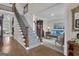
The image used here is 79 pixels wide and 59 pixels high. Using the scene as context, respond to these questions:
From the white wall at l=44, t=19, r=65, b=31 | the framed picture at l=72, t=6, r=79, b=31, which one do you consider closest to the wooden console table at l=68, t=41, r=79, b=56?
the framed picture at l=72, t=6, r=79, b=31

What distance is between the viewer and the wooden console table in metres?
2.82

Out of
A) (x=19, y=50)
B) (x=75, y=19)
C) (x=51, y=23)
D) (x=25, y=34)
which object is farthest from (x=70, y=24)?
(x=19, y=50)

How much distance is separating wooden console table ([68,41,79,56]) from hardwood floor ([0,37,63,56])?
0.22m

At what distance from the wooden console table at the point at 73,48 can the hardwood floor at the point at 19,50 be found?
217 mm

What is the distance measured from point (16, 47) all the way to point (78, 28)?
140cm

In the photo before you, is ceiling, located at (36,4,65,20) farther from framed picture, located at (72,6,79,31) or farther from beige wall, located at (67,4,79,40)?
framed picture, located at (72,6,79,31)

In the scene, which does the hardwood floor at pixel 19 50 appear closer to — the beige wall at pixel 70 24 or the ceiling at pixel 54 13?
the beige wall at pixel 70 24

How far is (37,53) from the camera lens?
115 inches

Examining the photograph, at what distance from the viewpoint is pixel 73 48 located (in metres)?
2.88

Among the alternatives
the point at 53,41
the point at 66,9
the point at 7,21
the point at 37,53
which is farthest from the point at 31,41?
the point at 66,9

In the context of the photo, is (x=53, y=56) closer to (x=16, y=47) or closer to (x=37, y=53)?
(x=37, y=53)

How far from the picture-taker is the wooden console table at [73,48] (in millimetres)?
2818

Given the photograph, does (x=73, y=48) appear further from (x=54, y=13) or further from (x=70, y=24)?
(x=54, y=13)

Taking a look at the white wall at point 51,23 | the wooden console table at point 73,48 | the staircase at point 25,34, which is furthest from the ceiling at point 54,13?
the wooden console table at point 73,48
